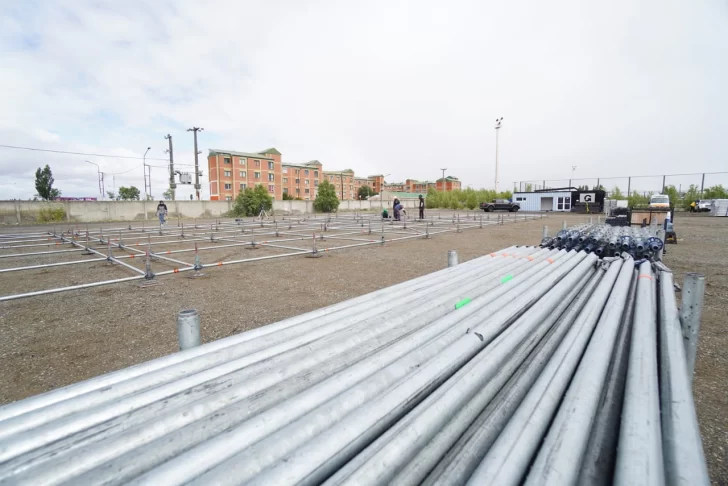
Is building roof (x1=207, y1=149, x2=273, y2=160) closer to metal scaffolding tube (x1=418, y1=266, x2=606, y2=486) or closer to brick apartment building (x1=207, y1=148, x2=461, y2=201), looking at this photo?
brick apartment building (x1=207, y1=148, x2=461, y2=201)

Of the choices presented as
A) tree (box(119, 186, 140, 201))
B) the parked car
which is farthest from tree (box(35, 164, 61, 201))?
the parked car

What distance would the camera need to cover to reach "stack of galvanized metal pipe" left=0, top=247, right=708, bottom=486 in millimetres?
1082

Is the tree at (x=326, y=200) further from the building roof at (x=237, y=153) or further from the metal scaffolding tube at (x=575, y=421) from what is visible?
the metal scaffolding tube at (x=575, y=421)

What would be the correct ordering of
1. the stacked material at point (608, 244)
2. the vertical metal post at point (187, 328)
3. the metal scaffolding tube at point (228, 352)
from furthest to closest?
the stacked material at point (608, 244) < the vertical metal post at point (187, 328) < the metal scaffolding tube at point (228, 352)

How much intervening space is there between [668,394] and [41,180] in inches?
3504

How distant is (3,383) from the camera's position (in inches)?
131

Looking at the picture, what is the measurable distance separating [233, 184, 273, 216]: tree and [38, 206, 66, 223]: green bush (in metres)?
13.8

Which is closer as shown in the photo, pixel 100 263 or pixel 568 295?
pixel 568 295

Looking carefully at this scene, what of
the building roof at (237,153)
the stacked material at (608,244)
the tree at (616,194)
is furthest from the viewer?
the building roof at (237,153)

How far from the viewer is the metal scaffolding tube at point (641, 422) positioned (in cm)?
110

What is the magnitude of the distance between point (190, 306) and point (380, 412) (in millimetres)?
5183

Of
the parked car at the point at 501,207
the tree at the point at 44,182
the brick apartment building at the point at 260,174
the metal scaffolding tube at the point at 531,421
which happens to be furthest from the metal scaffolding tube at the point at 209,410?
the tree at the point at 44,182

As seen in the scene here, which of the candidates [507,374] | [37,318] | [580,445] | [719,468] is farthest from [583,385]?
[37,318]

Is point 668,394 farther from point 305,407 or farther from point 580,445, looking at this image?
point 305,407
